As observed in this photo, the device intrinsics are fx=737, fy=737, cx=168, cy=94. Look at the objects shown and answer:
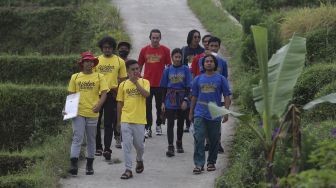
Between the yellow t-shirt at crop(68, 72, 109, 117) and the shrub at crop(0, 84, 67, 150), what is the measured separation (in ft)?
15.3

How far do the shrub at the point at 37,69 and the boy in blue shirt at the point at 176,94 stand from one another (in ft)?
21.6

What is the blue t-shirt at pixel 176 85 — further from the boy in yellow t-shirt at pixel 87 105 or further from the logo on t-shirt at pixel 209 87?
the boy in yellow t-shirt at pixel 87 105

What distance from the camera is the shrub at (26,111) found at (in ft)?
48.4

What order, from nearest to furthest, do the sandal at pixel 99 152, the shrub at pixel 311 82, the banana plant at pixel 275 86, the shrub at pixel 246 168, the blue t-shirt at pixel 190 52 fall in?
the banana plant at pixel 275 86 < the shrub at pixel 246 168 < the sandal at pixel 99 152 < the blue t-shirt at pixel 190 52 < the shrub at pixel 311 82

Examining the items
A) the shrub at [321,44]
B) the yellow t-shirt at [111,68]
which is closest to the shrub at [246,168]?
the yellow t-shirt at [111,68]

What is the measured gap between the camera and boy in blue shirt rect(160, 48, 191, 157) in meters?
10.8


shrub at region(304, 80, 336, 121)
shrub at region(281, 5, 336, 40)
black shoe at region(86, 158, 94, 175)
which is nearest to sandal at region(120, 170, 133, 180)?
black shoe at region(86, 158, 94, 175)

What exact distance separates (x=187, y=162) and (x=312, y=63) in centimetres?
428

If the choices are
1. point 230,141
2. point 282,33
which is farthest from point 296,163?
point 282,33

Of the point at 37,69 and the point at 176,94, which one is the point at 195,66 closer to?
the point at 176,94

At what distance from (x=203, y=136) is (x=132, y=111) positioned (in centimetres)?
101

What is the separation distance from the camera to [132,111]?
32.4 feet

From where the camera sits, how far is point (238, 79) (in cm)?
1488

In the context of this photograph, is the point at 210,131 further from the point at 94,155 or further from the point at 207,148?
the point at 94,155
